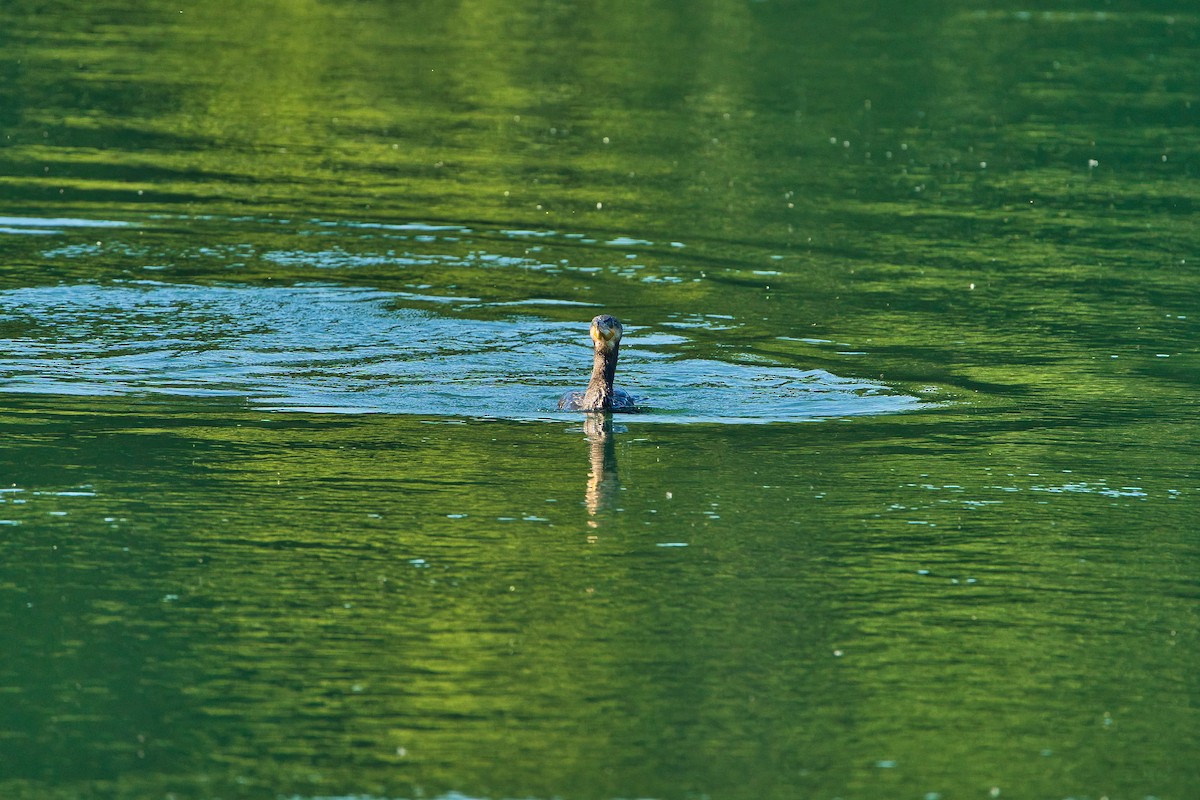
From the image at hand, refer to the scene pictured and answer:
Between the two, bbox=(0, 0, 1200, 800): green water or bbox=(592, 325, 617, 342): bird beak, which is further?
bbox=(592, 325, 617, 342): bird beak

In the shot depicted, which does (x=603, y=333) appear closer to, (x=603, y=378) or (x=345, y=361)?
(x=603, y=378)

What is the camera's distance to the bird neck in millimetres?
13727

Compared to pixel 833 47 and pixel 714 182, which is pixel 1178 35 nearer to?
pixel 833 47

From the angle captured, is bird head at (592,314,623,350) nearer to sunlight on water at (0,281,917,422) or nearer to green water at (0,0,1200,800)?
green water at (0,0,1200,800)

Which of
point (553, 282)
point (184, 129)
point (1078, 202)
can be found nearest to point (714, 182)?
point (1078, 202)

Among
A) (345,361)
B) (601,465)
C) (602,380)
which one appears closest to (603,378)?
(602,380)

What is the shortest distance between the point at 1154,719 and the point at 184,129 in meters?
20.2

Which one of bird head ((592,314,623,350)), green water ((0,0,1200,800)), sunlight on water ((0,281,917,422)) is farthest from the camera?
sunlight on water ((0,281,917,422))

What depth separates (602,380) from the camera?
13.8m

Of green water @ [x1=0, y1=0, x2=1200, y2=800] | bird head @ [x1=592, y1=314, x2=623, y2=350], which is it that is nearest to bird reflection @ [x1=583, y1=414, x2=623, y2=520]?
green water @ [x1=0, y1=0, x2=1200, y2=800]

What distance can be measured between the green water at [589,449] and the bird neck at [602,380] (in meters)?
0.19

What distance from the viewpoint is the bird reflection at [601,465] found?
11495mm

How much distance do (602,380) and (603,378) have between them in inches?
0.6

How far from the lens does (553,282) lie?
18438 millimetres
